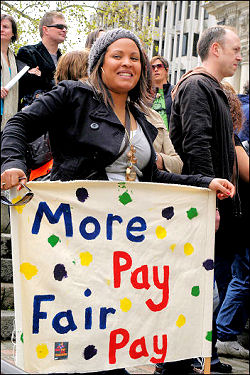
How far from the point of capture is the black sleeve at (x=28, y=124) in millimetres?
2898

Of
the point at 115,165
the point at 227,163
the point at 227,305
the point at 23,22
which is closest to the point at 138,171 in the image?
the point at 115,165

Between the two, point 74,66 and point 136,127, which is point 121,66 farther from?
point 74,66

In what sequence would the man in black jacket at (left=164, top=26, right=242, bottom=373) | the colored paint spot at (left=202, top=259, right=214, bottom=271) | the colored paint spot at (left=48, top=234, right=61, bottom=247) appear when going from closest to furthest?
1. the colored paint spot at (left=48, top=234, right=61, bottom=247)
2. the colored paint spot at (left=202, top=259, right=214, bottom=271)
3. the man in black jacket at (left=164, top=26, right=242, bottom=373)

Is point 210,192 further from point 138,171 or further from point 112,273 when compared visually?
point 112,273

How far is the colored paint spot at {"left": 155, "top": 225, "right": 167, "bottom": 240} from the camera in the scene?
332 centimetres

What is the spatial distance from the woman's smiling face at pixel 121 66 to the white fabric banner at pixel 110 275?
19.5 inches

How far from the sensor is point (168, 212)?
11.1ft

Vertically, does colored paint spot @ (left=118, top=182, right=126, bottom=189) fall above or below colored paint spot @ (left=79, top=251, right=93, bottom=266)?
above

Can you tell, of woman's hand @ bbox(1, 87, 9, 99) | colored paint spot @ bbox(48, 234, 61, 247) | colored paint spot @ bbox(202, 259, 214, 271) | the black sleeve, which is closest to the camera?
the black sleeve

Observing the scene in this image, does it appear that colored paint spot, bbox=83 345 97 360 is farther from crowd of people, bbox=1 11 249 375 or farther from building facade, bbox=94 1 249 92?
building facade, bbox=94 1 249 92

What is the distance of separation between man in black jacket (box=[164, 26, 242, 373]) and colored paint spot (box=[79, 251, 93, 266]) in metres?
1.17

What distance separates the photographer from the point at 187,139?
13.5ft

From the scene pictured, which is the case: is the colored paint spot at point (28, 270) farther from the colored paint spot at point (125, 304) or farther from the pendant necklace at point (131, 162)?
the pendant necklace at point (131, 162)

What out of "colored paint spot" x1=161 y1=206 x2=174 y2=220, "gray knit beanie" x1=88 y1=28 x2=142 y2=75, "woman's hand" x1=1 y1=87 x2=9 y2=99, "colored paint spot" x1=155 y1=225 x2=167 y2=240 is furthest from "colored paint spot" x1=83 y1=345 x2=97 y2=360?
"woman's hand" x1=1 y1=87 x2=9 y2=99
